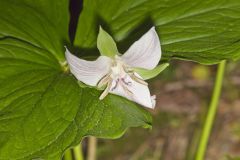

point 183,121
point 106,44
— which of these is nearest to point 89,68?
point 106,44

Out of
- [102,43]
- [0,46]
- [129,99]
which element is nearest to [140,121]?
[129,99]

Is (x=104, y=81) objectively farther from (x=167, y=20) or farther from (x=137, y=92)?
(x=167, y=20)

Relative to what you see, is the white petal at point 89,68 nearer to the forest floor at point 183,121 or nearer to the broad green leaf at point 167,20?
the broad green leaf at point 167,20

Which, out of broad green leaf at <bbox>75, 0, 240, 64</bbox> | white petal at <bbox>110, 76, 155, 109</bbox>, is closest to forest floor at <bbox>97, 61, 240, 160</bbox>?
broad green leaf at <bbox>75, 0, 240, 64</bbox>

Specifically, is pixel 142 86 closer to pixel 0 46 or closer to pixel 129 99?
pixel 129 99

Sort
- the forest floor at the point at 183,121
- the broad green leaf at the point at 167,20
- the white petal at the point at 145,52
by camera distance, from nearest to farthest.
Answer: the white petal at the point at 145,52 → the broad green leaf at the point at 167,20 → the forest floor at the point at 183,121

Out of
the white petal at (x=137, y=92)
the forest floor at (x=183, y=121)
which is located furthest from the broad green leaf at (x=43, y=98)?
the forest floor at (x=183, y=121)
